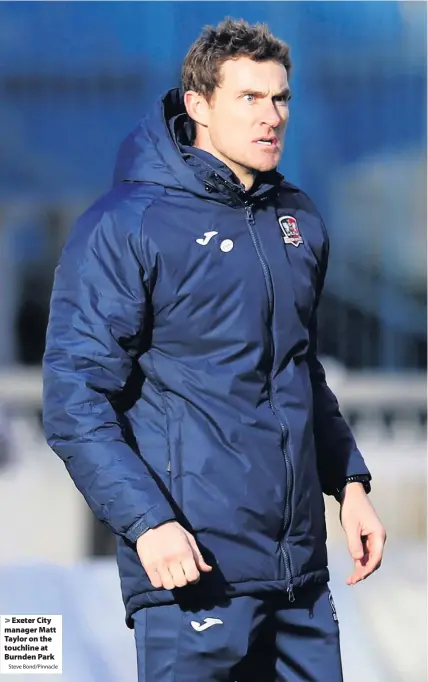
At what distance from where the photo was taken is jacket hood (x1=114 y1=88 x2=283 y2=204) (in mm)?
1990

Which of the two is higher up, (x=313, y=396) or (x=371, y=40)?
(x=371, y=40)

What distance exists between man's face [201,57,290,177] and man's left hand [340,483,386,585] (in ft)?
1.74

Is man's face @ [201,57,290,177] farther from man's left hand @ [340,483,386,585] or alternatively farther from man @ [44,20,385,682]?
man's left hand @ [340,483,386,585]

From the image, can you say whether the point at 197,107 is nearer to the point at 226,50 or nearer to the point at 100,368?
the point at 226,50

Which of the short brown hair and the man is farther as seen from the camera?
the short brown hair

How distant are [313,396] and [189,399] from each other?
295 mm

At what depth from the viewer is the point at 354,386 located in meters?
5.12

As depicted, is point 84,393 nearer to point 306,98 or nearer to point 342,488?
point 342,488

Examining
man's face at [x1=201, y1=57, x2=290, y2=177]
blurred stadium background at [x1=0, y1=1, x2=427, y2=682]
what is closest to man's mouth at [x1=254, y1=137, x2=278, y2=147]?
man's face at [x1=201, y1=57, x2=290, y2=177]

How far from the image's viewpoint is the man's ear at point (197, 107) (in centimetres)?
206

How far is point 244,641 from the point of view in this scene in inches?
75.5

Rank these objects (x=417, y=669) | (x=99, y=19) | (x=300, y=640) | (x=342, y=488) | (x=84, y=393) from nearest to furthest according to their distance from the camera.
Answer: (x=84, y=393) → (x=300, y=640) → (x=342, y=488) → (x=417, y=669) → (x=99, y=19)

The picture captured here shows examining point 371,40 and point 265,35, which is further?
point 371,40

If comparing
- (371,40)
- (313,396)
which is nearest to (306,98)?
→ (371,40)
